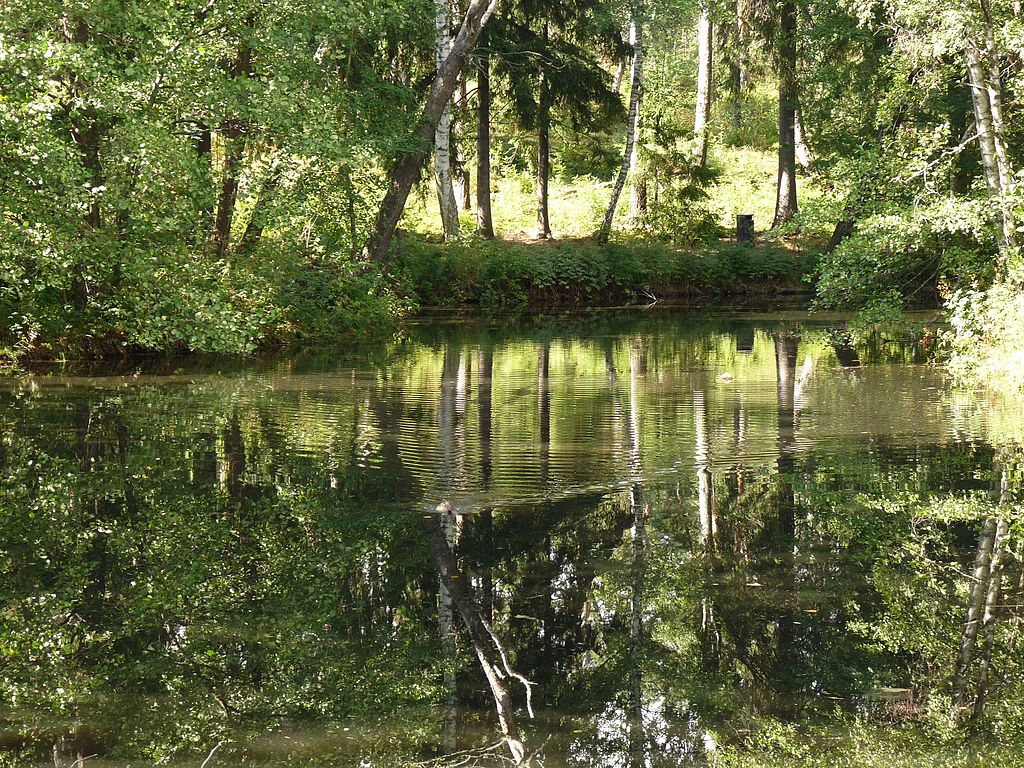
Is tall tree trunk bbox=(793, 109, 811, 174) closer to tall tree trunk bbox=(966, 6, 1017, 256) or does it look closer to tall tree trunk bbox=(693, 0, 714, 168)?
tall tree trunk bbox=(693, 0, 714, 168)

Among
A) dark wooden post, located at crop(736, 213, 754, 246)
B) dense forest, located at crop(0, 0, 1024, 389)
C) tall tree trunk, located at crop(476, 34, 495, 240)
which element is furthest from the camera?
dark wooden post, located at crop(736, 213, 754, 246)

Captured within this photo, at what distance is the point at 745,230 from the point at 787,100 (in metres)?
4.14

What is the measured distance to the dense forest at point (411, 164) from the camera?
14219mm

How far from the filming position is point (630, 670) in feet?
18.6

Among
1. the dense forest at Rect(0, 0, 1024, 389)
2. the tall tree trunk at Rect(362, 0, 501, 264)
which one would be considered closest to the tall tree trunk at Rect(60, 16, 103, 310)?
the dense forest at Rect(0, 0, 1024, 389)

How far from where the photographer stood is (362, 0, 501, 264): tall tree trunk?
23.8 m

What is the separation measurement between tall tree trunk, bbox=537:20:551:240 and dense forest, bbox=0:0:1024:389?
0.12m

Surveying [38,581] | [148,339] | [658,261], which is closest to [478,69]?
[658,261]

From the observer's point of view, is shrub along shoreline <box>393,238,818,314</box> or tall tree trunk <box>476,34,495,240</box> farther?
tall tree trunk <box>476,34,495,240</box>

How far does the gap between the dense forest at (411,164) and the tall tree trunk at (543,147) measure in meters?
0.12

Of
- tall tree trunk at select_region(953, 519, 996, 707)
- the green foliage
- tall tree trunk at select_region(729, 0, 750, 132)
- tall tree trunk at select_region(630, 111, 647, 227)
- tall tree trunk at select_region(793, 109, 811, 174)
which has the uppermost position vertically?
tall tree trunk at select_region(729, 0, 750, 132)

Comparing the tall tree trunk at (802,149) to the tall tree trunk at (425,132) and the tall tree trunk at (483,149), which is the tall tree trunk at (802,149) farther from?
the tall tree trunk at (425,132)

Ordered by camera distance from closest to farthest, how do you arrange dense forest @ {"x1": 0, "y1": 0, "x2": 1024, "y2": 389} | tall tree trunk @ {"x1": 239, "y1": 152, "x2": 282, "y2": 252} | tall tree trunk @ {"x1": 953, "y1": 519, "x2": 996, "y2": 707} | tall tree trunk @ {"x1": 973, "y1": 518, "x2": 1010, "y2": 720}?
1. tall tree trunk @ {"x1": 973, "y1": 518, "x2": 1010, "y2": 720}
2. tall tree trunk @ {"x1": 953, "y1": 519, "x2": 996, "y2": 707}
3. dense forest @ {"x1": 0, "y1": 0, "x2": 1024, "y2": 389}
4. tall tree trunk @ {"x1": 239, "y1": 152, "x2": 282, "y2": 252}

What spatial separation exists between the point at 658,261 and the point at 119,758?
30.5m
